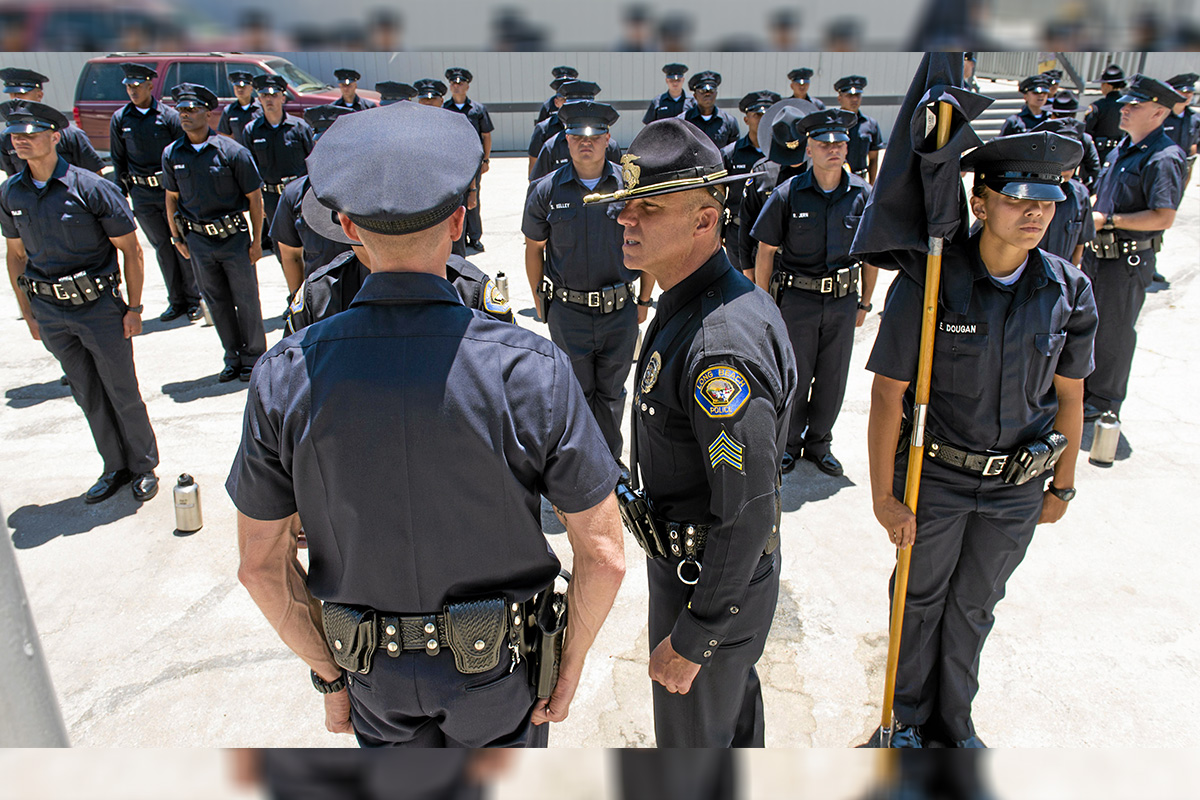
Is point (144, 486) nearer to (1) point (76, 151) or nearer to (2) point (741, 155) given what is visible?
(1) point (76, 151)

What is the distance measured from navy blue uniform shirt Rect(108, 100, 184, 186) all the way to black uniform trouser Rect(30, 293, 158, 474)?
397 cm

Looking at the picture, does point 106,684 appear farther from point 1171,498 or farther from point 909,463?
point 1171,498

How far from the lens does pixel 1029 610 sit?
3875mm

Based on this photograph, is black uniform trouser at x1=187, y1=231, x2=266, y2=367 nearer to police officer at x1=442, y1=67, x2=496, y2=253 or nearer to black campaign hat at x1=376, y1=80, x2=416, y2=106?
black campaign hat at x1=376, y1=80, x2=416, y2=106

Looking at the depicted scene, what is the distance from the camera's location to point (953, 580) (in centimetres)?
297

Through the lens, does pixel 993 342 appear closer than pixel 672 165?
No

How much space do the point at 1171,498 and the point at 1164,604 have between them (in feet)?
3.97

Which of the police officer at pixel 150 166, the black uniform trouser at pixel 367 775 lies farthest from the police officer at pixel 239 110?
the black uniform trouser at pixel 367 775

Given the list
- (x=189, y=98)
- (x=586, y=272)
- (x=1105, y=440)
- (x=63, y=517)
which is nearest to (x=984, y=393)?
(x=586, y=272)

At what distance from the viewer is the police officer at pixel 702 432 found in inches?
85.3

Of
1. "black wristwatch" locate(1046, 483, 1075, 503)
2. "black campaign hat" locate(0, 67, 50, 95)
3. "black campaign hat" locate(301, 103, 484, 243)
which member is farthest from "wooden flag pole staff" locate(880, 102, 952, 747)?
"black campaign hat" locate(0, 67, 50, 95)

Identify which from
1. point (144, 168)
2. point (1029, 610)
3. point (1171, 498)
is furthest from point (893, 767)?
point (144, 168)

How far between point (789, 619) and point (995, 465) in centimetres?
145

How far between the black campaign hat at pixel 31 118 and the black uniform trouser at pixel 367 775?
17.5 ft
